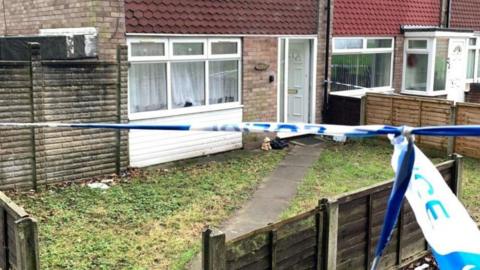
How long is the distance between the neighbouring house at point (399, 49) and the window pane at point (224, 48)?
330 cm

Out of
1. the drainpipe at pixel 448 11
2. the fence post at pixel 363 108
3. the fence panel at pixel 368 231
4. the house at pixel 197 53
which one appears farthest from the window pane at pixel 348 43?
the fence panel at pixel 368 231

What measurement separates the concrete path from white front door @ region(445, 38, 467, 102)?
663 centimetres

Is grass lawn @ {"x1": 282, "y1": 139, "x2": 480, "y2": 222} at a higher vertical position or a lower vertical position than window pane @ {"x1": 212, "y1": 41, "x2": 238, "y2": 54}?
lower

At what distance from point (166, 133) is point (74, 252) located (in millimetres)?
4496

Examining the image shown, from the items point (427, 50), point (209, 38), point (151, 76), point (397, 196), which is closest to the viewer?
point (397, 196)

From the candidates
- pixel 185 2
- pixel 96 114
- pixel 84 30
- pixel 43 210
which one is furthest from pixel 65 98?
pixel 185 2

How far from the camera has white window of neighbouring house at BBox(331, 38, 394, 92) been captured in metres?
13.6

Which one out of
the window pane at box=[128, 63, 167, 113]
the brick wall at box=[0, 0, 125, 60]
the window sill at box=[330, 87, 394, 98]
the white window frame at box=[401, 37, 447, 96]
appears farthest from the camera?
the white window frame at box=[401, 37, 447, 96]

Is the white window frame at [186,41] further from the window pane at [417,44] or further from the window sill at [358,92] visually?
the window pane at [417,44]

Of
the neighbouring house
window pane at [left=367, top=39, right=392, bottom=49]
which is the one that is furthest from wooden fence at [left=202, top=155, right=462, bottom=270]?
window pane at [left=367, top=39, right=392, bottom=49]

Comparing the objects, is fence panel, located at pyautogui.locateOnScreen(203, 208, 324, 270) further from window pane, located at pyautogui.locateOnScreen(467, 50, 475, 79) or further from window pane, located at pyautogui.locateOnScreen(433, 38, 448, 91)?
window pane, located at pyautogui.locateOnScreen(467, 50, 475, 79)

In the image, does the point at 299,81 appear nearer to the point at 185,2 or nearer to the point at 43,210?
the point at 185,2

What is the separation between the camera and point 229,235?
629 cm

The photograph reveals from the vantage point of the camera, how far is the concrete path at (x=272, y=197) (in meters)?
6.60
